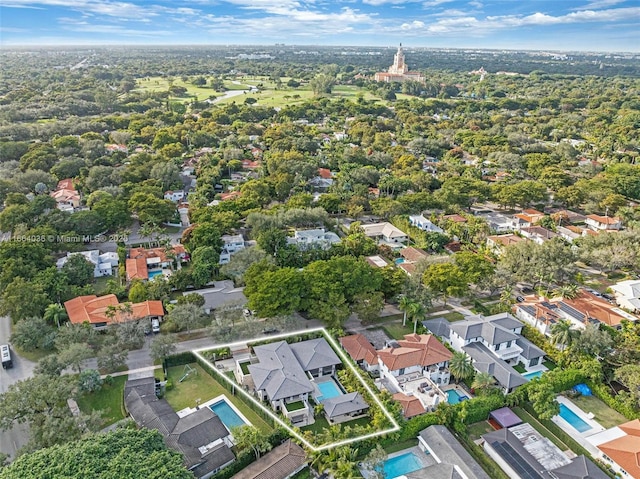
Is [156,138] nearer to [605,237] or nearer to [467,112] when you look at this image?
[605,237]

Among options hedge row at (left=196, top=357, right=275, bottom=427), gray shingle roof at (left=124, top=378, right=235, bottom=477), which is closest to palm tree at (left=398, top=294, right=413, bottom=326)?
hedge row at (left=196, top=357, right=275, bottom=427)

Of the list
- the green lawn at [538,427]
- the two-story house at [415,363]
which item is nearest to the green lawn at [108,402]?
the two-story house at [415,363]

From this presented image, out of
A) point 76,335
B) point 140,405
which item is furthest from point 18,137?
point 140,405

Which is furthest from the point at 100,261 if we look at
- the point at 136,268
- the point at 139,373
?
the point at 139,373

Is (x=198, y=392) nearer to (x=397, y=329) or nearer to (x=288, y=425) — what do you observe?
(x=288, y=425)

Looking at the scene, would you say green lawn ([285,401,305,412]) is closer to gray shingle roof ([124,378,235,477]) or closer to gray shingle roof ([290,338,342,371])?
gray shingle roof ([290,338,342,371])

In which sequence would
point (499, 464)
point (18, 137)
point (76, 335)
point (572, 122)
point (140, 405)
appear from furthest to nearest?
point (572, 122)
point (18, 137)
point (76, 335)
point (140, 405)
point (499, 464)
